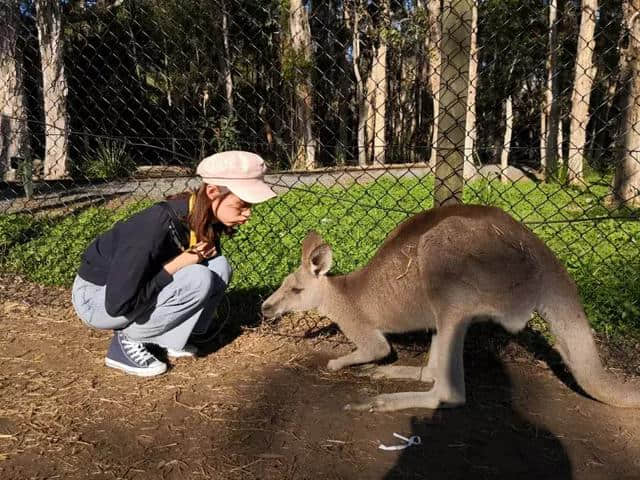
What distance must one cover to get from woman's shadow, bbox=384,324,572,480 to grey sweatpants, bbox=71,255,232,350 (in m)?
0.92

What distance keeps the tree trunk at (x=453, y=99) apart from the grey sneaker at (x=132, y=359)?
4.26ft

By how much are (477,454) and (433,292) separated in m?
0.54

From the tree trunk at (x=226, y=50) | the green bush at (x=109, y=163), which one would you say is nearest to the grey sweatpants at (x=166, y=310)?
the tree trunk at (x=226, y=50)

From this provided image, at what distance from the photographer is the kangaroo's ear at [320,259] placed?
239 centimetres

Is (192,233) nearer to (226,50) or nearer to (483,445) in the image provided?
(483,445)

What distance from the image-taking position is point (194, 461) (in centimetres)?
172

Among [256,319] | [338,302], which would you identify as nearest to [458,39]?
[338,302]

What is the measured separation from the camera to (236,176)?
211 cm

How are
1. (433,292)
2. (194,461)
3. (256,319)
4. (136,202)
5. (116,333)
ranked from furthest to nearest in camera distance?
1. (136,202)
2. (256,319)
3. (116,333)
4. (433,292)
5. (194,461)

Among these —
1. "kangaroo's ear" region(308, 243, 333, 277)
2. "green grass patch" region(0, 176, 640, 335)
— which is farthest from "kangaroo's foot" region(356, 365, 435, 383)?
"green grass patch" region(0, 176, 640, 335)

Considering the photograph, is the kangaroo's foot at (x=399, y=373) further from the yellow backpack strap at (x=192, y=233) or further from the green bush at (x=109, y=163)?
the green bush at (x=109, y=163)

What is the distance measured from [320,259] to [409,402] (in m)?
0.69

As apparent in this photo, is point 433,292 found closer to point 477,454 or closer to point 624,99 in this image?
point 477,454

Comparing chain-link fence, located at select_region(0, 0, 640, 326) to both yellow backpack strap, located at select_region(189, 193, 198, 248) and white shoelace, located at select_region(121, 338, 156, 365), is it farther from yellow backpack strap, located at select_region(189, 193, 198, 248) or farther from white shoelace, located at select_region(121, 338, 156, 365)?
white shoelace, located at select_region(121, 338, 156, 365)
